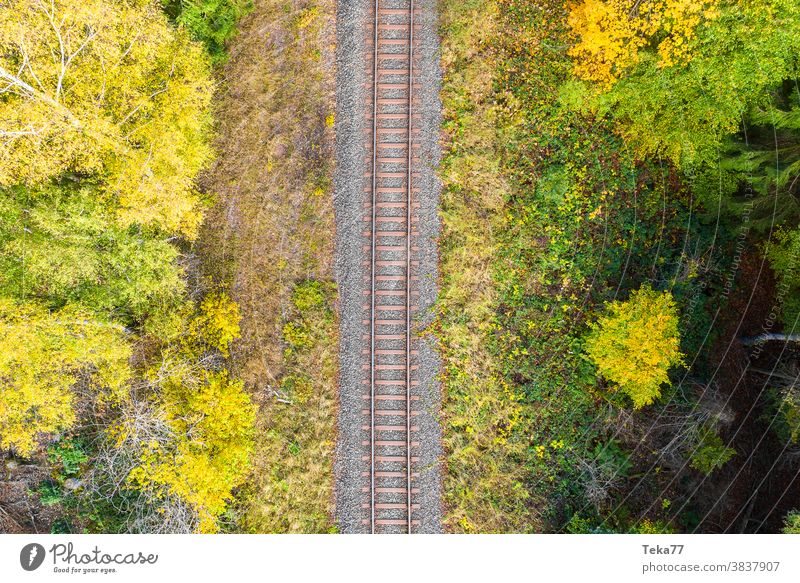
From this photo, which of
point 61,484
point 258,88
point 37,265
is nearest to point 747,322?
point 258,88

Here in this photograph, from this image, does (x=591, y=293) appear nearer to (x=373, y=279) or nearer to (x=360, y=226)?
(x=373, y=279)

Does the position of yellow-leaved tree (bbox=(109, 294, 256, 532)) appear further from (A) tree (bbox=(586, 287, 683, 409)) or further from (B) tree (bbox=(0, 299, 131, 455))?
(A) tree (bbox=(586, 287, 683, 409))

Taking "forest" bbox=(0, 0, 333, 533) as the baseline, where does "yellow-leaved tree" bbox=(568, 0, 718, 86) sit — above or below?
above

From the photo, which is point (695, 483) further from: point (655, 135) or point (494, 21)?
point (494, 21)

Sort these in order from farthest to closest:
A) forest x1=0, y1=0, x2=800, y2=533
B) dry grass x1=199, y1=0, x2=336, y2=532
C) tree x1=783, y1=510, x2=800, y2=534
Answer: dry grass x1=199, y1=0, x2=336, y2=532 < forest x1=0, y1=0, x2=800, y2=533 < tree x1=783, y1=510, x2=800, y2=534

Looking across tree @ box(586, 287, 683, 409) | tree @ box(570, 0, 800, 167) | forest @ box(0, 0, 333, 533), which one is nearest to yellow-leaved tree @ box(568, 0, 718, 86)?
tree @ box(570, 0, 800, 167)

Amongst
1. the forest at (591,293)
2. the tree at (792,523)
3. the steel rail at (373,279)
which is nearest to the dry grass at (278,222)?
the steel rail at (373,279)

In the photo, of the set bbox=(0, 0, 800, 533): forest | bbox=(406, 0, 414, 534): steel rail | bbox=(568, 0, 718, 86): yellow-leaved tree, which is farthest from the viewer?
bbox=(406, 0, 414, 534): steel rail

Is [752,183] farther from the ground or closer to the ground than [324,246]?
farther from the ground
